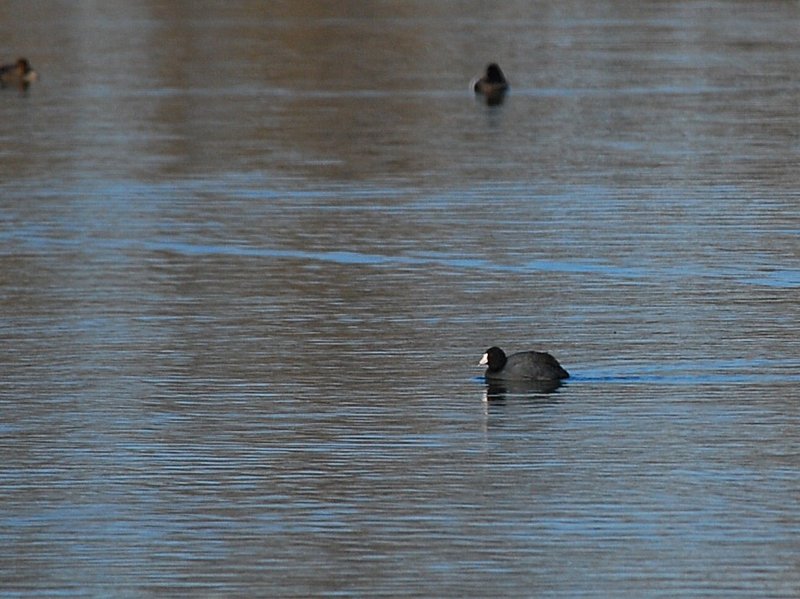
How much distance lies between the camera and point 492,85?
39.8 meters

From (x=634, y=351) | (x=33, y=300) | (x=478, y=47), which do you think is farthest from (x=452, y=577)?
(x=478, y=47)

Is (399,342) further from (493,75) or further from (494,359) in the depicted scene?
(493,75)

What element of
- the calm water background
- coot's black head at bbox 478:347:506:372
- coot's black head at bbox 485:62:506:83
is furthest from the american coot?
coot's black head at bbox 485:62:506:83

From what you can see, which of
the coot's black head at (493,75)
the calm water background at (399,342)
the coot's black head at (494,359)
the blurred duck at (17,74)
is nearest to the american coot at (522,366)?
the coot's black head at (494,359)

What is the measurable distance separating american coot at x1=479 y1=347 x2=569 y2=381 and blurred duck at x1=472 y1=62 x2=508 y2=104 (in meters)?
23.6

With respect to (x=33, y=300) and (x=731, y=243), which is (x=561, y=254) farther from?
(x=33, y=300)

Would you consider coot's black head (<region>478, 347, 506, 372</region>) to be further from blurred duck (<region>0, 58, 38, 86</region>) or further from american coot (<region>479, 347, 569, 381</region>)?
blurred duck (<region>0, 58, 38, 86</region>)

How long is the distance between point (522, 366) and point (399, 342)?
2.20 meters

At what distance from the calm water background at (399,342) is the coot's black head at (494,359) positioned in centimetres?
18

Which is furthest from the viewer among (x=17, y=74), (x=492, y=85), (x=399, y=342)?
(x=17, y=74)

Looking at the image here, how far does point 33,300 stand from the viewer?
20.1 metres

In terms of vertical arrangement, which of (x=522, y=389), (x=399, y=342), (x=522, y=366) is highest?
(x=399, y=342)

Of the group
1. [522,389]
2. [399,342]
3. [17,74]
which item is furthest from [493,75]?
[522,389]

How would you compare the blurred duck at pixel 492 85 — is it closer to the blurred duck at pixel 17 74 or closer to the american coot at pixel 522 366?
the blurred duck at pixel 17 74
